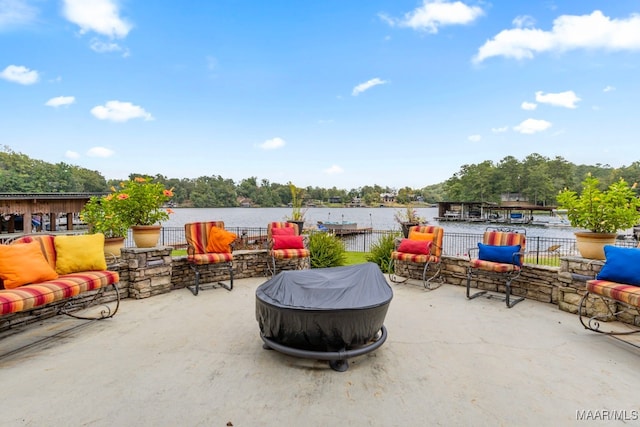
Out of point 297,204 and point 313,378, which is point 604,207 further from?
point 297,204

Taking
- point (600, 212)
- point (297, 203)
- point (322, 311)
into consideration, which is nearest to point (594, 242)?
point (600, 212)

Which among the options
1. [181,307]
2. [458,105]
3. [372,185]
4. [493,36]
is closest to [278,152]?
[458,105]

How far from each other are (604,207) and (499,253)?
47.8 inches

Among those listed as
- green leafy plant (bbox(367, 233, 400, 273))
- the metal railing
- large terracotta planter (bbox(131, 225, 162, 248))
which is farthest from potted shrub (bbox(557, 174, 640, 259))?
large terracotta planter (bbox(131, 225, 162, 248))

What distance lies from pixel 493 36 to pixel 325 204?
153 feet

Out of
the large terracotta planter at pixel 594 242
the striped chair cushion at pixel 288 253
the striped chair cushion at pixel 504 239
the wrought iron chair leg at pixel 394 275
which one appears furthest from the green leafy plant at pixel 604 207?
the striped chair cushion at pixel 288 253

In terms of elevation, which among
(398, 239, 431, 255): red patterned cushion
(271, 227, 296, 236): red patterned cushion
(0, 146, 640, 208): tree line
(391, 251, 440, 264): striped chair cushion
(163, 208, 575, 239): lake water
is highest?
(0, 146, 640, 208): tree line

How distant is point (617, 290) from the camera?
2.67m

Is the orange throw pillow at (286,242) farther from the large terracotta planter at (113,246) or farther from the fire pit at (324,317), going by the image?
the fire pit at (324,317)

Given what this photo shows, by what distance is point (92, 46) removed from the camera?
8.86 meters

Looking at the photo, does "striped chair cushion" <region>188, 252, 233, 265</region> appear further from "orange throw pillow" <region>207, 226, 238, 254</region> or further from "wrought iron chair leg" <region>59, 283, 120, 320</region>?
"wrought iron chair leg" <region>59, 283, 120, 320</region>

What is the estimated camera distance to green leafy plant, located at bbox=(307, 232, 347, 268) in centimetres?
647

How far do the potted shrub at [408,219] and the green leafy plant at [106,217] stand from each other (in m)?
4.55

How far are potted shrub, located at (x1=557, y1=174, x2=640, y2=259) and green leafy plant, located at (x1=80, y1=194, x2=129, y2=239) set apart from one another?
19.3ft
